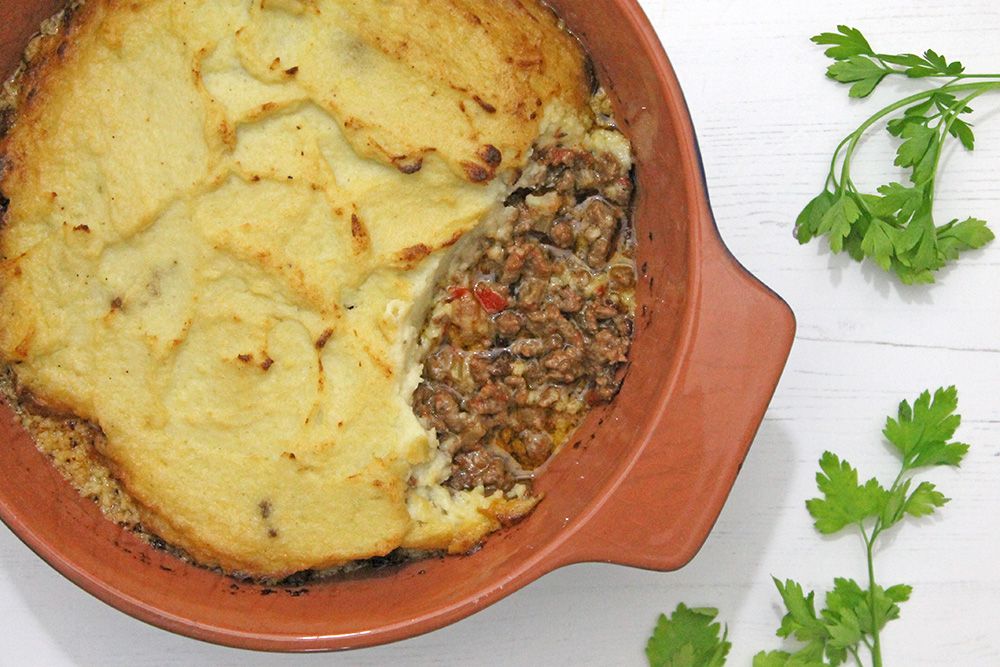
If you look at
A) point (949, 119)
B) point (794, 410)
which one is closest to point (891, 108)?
point (949, 119)

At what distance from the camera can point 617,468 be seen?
2490 mm

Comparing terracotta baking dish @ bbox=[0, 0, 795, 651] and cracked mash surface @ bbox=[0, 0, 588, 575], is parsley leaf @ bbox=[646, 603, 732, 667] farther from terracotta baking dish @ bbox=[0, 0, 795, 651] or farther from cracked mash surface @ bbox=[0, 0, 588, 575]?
cracked mash surface @ bbox=[0, 0, 588, 575]

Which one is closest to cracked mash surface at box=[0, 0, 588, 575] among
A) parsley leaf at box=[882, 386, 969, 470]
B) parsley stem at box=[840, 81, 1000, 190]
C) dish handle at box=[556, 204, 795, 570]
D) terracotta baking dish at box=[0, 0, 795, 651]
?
terracotta baking dish at box=[0, 0, 795, 651]

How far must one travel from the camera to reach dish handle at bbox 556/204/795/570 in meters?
2.44

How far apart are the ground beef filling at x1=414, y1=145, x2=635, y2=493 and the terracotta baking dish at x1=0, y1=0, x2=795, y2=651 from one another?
0.25ft

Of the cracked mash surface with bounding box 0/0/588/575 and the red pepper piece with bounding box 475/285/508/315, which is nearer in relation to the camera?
the cracked mash surface with bounding box 0/0/588/575

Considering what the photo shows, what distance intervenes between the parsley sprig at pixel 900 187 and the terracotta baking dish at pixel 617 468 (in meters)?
0.56

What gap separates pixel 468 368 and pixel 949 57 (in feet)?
5.54

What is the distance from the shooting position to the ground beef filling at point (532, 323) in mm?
2832

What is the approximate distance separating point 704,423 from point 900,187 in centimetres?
102

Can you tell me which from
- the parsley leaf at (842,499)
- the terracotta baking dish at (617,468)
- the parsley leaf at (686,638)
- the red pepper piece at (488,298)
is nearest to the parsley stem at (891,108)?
the terracotta baking dish at (617,468)

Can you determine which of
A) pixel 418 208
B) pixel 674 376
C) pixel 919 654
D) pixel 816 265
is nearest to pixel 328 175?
pixel 418 208

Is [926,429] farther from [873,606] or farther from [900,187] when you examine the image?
[900,187]

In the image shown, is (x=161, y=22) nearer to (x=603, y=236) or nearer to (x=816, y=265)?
(x=603, y=236)
